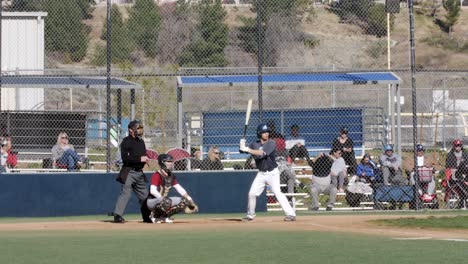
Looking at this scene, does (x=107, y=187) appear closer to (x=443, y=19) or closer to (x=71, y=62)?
(x=71, y=62)

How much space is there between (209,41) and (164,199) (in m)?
9.70

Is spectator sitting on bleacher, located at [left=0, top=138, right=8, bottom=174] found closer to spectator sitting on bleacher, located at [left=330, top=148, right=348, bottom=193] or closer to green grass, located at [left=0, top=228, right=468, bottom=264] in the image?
green grass, located at [left=0, top=228, right=468, bottom=264]

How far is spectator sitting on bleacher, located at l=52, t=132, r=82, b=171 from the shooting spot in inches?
906

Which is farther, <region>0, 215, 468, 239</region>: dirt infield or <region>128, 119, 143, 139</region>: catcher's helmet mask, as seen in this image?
<region>128, 119, 143, 139</region>: catcher's helmet mask

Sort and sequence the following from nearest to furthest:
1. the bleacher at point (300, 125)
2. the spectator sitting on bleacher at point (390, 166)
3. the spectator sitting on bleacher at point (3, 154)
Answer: the spectator sitting on bleacher at point (3, 154) < the spectator sitting on bleacher at point (390, 166) < the bleacher at point (300, 125)

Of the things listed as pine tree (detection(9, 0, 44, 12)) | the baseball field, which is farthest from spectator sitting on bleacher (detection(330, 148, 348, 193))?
pine tree (detection(9, 0, 44, 12))

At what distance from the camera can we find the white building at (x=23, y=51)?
2533cm

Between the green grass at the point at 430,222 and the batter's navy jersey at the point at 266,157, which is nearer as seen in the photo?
the green grass at the point at 430,222

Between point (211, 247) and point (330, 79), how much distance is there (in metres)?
13.4

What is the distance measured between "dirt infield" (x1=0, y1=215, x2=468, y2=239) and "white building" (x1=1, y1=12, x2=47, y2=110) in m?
6.25

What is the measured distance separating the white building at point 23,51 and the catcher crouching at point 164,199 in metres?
6.41

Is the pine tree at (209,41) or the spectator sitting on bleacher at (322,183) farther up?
the pine tree at (209,41)

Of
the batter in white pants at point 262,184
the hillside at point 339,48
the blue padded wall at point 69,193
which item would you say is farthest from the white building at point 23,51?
the batter in white pants at point 262,184

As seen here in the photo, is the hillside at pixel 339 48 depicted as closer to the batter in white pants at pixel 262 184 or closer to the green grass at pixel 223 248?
the batter in white pants at pixel 262 184
